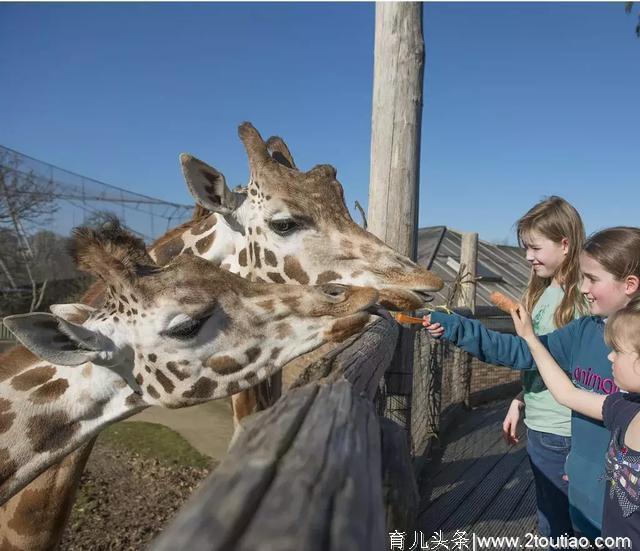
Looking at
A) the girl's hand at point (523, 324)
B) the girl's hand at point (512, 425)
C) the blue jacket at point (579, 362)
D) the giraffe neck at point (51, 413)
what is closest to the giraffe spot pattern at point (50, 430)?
the giraffe neck at point (51, 413)

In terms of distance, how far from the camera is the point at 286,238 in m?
3.10

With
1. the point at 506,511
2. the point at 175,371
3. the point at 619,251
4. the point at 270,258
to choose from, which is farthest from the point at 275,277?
the point at 506,511

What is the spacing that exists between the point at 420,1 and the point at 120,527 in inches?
213

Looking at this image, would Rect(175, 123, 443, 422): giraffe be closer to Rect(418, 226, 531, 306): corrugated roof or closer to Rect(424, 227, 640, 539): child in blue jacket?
Rect(424, 227, 640, 539): child in blue jacket

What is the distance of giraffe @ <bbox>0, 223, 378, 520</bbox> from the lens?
2.13 meters

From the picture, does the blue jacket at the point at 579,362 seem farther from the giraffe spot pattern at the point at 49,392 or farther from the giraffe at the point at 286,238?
the giraffe spot pattern at the point at 49,392

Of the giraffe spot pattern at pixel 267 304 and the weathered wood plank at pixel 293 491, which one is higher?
the giraffe spot pattern at pixel 267 304

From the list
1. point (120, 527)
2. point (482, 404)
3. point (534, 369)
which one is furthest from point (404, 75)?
point (482, 404)

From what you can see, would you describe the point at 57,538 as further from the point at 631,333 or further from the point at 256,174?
the point at 631,333

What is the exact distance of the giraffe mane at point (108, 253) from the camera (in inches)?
85.8

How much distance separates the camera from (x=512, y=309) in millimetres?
2660

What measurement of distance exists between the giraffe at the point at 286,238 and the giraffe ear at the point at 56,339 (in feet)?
2.00

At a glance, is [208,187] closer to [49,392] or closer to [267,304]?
[267,304]

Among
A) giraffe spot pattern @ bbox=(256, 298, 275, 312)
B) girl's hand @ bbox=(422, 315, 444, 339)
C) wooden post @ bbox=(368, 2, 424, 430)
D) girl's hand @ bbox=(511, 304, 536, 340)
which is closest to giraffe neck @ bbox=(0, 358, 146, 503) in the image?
giraffe spot pattern @ bbox=(256, 298, 275, 312)
